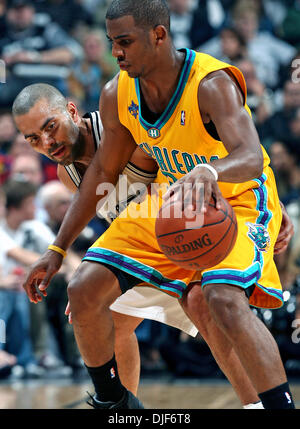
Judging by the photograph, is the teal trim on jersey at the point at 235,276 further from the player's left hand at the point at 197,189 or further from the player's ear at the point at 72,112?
the player's ear at the point at 72,112

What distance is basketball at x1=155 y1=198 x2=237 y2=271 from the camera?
255 centimetres

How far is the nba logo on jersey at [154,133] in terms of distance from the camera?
9.96ft

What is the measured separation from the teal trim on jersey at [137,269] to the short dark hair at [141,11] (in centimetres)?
104

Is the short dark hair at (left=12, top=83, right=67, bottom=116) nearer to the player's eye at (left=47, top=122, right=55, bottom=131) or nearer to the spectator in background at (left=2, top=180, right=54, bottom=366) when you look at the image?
the player's eye at (left=47, top=122, right=55, bottom=131)

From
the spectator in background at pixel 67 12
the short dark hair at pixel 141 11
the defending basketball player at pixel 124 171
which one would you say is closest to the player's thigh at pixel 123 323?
the defending basketball player at pixel 124 171

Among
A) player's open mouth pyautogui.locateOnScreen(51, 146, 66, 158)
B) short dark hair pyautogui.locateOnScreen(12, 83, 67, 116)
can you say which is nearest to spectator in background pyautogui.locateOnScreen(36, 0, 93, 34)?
short dark hair pyautogui.locateOnScreen(12, 83, 67, 116)

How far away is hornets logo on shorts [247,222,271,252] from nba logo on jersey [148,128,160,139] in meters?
0.57

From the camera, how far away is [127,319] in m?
3.45

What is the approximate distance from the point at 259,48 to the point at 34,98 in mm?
5296

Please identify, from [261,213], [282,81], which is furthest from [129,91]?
[282,81]

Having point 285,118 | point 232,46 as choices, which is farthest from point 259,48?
point 285,118

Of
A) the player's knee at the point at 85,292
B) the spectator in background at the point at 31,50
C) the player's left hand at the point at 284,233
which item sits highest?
the player's left hand at the point at 284,233

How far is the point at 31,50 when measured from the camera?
8.44m

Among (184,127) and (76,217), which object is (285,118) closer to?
(76,217)
